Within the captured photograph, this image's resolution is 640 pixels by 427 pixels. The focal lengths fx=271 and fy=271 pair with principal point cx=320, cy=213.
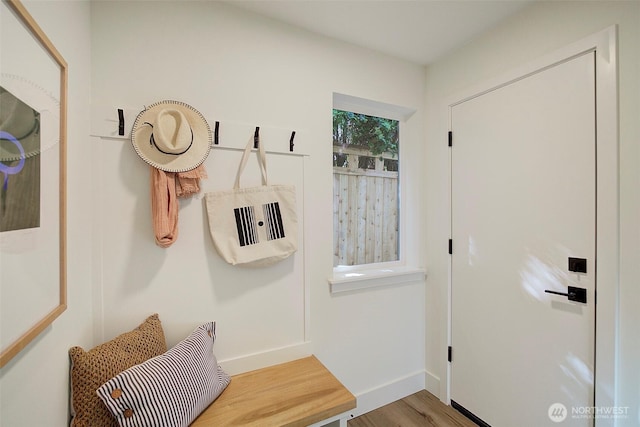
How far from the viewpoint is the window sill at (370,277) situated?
1.72 meters

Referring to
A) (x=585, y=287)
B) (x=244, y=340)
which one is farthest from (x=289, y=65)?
(x=585, y=287)

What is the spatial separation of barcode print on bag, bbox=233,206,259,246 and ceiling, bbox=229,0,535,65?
3.62 ft

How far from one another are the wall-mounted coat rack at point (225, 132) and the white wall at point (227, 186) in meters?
0.03

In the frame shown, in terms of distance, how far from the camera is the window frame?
1.77 m

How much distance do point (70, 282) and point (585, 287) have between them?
218 cm

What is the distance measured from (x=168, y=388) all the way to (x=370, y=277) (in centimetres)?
123

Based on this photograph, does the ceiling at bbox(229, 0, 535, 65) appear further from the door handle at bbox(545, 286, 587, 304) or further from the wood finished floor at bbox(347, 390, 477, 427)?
the wood finished floor at bbox(347, 390, 477, 427)

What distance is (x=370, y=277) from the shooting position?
5.92 ft

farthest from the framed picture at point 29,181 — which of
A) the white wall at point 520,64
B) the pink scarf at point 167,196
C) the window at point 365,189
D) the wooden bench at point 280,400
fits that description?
the white wall at point 520,64

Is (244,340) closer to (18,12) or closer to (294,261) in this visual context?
(294,261)

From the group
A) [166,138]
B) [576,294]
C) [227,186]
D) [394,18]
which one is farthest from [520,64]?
[166,138]

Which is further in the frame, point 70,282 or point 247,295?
point 247,295

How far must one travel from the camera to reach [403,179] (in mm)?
2176

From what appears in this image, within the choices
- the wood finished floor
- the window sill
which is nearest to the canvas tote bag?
the window sill
